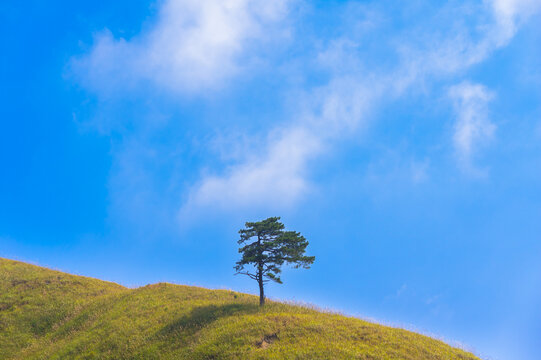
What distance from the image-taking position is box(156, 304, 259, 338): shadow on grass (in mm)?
26984

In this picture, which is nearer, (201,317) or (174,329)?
(174,329)

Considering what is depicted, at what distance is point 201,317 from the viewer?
2914 cm

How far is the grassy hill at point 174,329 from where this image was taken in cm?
2183

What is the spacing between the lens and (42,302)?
39.1 m

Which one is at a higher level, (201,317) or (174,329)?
(201,317)

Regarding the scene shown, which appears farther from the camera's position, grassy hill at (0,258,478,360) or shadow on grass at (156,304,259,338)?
shadow on grass at (156,304,259,338)

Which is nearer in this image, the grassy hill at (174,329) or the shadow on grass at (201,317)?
the grassy hill at (174,329)

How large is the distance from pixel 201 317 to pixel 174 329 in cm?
272

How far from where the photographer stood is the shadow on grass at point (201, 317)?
2698 cm

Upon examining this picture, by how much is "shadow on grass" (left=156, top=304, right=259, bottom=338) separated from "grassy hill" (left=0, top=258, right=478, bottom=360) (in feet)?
0.34

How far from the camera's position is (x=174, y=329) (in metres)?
27.4

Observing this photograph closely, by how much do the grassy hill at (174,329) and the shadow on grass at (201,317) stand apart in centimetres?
10

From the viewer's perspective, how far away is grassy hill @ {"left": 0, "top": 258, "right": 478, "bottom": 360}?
2183cm

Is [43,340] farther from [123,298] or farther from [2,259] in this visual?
[2,259]
